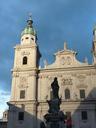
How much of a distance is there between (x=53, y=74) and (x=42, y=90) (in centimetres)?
291

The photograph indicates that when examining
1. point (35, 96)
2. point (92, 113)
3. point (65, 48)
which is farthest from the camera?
point (65, 48)

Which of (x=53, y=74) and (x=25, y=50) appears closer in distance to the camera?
(x=53, y=74)

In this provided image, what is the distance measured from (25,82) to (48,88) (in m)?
3.65

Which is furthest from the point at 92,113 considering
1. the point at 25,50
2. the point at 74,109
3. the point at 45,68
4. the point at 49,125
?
the point at 49,125

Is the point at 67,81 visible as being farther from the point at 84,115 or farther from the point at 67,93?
the point at 84,115

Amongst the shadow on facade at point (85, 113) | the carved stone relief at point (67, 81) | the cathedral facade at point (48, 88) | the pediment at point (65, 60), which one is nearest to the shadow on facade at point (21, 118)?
the cathedral facade at point (48, 88)

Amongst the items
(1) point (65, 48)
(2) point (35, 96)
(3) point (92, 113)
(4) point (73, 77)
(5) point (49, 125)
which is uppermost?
(1) point (65, 48)

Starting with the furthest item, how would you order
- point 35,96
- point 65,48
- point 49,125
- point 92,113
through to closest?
point 65,48 → point 35,96 → point 92,113 → point 49,125

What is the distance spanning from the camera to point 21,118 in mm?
42656

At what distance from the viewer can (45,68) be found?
150ft

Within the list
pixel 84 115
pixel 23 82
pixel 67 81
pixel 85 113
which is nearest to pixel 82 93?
pixel 67 81

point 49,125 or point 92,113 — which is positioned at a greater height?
point 92,113

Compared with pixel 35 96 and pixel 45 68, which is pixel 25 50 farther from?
pixel 35 96

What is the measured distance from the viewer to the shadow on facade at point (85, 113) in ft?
133
